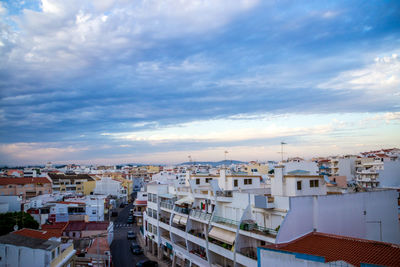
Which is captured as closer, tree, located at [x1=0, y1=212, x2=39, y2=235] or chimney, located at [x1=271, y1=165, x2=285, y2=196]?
chimney, located at [x1=271, y1=165, x2=285, y2=196]

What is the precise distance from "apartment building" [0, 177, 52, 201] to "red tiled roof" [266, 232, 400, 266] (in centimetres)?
5716

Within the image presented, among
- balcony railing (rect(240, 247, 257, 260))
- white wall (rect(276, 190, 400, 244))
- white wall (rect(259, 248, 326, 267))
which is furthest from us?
balcony railing (rect(240, 247, 257, 260))

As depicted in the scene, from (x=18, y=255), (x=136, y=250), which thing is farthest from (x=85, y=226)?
(x=18, y=255)

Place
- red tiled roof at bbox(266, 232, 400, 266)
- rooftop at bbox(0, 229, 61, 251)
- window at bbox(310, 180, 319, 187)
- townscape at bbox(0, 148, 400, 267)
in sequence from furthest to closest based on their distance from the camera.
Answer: window at bbox(310, 180, 319, 187) < rooftop at bbox(0, 229, 61, 251) < townscape at bbox(0, 148, 400, 267) < red tiled roof at bbox(266, 232, 400, 266)

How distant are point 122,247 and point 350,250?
31.7 m

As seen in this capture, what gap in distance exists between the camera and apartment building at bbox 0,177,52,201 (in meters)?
59.4

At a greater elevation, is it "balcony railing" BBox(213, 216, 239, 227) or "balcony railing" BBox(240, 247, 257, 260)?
"balcony railing" BBox(213, 216, 239, 227)

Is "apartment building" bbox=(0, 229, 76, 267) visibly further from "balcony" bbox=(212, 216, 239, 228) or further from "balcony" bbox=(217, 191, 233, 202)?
"balcony" bbox=(217, 191, 233, 202)

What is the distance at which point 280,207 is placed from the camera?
18.8 meters

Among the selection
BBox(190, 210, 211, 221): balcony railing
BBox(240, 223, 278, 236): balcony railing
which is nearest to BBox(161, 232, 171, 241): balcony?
BBox(190, 210, 211, 221): balcony railing

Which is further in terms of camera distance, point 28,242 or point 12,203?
point 12,203

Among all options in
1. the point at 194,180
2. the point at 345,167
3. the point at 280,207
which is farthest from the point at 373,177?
the point at 280,207

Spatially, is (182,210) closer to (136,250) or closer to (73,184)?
(136,250)

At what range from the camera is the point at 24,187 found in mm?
61531
